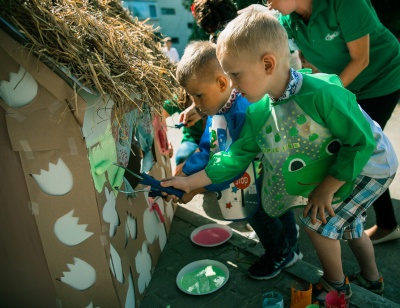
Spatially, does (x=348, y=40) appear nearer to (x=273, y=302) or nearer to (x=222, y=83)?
(x=222, y=83)

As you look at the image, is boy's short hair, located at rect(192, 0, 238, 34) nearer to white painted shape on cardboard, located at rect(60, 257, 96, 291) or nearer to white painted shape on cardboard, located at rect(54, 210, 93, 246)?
white painted shape on cardboard, located at rect(54, 210, 93, 246)

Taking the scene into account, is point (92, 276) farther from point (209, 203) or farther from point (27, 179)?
point (209, 203)

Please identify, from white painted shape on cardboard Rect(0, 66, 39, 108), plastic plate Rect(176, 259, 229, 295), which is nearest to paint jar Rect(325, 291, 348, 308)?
plastic plate Rect(176, 259, 229, 295)

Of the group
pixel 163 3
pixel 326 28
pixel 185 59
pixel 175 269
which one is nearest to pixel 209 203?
pixel 175 269

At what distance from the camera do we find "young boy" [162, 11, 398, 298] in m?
1.64

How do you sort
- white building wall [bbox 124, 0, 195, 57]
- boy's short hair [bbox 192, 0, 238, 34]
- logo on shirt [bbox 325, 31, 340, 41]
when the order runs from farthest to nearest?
white building wall [bbox 124, 0, 195, 57] < boy's short hair [bbox 192, 0, 238, 34] < logo on shirt [bbox 325, 31, 340, 41]

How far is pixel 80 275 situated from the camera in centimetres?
188

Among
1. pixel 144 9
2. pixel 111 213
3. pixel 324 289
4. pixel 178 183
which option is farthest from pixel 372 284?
pixel 144 9

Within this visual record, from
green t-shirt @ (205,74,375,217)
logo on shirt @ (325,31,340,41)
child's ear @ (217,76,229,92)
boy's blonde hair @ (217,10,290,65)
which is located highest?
boy's blonde hair @ (217,10,290,65)

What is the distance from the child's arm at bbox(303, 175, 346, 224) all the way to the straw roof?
3.24ft

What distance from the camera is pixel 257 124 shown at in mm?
1926

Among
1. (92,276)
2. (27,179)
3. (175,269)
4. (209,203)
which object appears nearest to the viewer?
(27,179)

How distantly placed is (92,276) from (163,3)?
31773 mm

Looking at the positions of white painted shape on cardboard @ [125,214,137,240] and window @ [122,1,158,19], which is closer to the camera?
white painted shape on cardboard @ [125,214,137,240]
